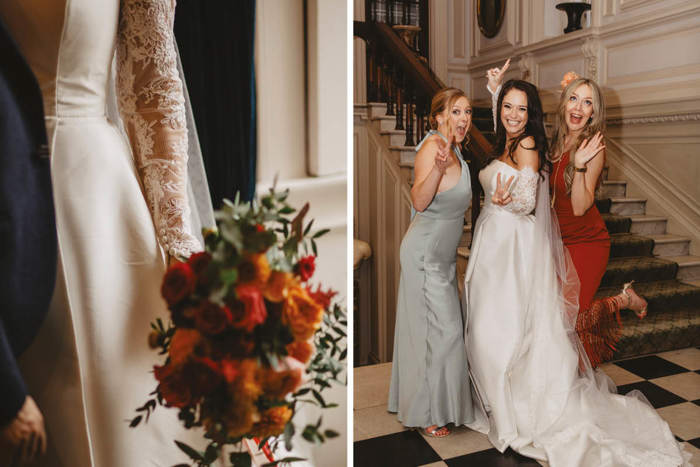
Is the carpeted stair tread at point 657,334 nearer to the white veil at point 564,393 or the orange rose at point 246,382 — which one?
the white veil at point 564,393

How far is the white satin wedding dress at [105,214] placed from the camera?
36.7 inches

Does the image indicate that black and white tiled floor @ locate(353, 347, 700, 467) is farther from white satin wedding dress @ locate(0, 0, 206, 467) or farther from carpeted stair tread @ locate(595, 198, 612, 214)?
white satin wedding dress @ locate(0, 0, 206, 467)

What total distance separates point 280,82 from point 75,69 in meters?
0.48

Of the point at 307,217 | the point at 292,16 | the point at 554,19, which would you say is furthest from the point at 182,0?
the point at 554,19

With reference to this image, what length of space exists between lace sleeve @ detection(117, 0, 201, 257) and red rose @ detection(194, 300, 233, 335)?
0.98ft

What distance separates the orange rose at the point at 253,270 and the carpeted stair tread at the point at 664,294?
3669mm

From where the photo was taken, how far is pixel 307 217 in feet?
4.56

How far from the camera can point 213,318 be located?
81 centimetres

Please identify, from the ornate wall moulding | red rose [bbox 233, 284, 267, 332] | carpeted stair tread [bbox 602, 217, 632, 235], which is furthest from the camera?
carpeted stair tread [bbox 602, 217, 632, 235]

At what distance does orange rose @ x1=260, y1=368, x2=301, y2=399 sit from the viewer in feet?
2.80

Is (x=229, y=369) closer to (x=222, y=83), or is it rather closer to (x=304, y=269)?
(x=304, y=269)

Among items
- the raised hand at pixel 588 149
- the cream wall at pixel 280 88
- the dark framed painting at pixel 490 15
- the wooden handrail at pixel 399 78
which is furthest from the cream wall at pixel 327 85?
the dark framed painting at pixel 490 15

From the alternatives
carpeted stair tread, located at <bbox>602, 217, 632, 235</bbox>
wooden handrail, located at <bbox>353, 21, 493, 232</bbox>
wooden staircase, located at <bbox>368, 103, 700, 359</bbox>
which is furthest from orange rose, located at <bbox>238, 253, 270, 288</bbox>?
carpeted stair tread, located at <bbox>602, 217, 632, 235</bbox>

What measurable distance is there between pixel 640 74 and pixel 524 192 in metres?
2.83
